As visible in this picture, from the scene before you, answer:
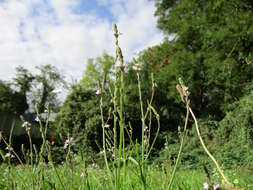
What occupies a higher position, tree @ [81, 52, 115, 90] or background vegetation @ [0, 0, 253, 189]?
tree @ [81, 52, 115, 90]

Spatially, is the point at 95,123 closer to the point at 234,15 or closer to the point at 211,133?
the point at 211,133

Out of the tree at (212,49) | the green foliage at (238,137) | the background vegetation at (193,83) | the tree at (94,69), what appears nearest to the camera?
the green foliage at (238,137)

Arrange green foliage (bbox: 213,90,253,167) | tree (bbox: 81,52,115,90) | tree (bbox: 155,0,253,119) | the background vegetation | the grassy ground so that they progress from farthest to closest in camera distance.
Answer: tree (bbox: 81,52,115,90) → tree (bbox: 155,0,253,119) → the background vegetation → green foliage (bbox: 213,90,253,167) → the grassy ground

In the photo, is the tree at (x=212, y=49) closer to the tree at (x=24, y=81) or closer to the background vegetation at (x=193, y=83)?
the background vegetation at (x=193, y=83)

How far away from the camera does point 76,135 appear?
32.8 ft

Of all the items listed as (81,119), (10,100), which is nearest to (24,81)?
(10,100)

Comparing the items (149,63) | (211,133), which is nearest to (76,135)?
(211,133)

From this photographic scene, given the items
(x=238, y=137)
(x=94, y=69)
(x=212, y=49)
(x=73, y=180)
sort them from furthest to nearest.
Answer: (x=94, y=69)
(x=212, y=49)
(x=238, y=137)
(x=73, y=180)

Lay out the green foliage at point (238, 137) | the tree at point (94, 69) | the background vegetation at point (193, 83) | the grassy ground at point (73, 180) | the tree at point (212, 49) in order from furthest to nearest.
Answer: the tree at point (94, 69)
the tree at point (212, 49)
the background vegetation at point (193, 83)
the green foliage at point (238, 137)
the grassy ground at point (73, 180)

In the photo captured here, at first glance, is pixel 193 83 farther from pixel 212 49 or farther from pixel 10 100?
pixel 10 100

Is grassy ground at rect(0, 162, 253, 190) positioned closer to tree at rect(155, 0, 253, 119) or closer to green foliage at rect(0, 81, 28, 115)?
tree at rect(155, 0, 253, 119)

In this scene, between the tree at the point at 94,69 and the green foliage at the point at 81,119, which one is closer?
the green foliage at the point at 81,119

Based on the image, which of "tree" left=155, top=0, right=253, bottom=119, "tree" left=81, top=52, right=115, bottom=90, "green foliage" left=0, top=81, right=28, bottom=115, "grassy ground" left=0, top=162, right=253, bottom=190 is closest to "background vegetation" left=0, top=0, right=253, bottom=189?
"tree" left=155, top=0, right=253, bottom=119

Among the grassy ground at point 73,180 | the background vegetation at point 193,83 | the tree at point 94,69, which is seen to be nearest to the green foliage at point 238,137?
the background vegetation at point 193,83
